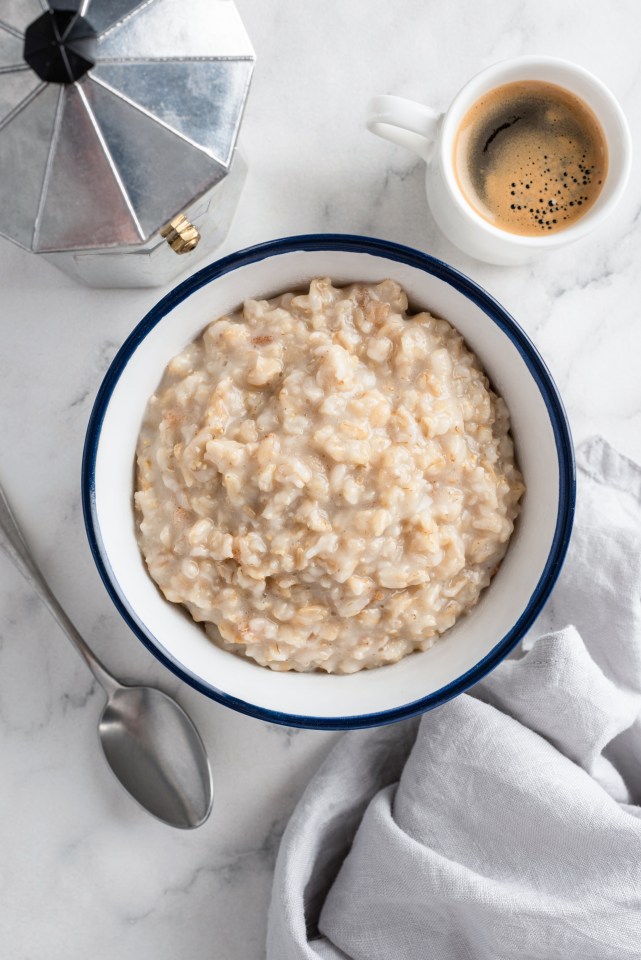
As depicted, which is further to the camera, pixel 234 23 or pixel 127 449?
pixel 127 449

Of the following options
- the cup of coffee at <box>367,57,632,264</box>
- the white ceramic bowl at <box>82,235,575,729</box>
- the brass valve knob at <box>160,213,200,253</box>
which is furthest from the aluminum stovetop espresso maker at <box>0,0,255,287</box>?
the cup of coffee at <box>367,57,632,264</box>

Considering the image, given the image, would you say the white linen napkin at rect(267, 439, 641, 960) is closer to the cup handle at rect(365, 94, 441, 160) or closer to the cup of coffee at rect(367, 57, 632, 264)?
the cup of coffee at rect(367, 57, 632, 264)

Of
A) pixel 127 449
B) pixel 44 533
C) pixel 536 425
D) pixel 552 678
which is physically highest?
pixel 536 425

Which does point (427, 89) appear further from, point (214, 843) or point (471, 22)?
point (214, 843)

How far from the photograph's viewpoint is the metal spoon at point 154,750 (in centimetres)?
160

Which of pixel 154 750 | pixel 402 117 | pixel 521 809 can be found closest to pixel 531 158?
pixel 402 117

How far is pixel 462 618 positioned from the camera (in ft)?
4.68

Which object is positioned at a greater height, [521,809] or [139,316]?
[139,316]

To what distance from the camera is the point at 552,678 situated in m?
1.53

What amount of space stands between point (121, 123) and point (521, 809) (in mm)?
1215

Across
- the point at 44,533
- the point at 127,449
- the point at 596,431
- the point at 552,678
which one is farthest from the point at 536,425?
the point at 44,533

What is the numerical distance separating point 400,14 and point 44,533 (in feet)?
3.59

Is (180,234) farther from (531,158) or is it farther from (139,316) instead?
(531,158)

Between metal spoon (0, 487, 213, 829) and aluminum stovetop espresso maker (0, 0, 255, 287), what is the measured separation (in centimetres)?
66
